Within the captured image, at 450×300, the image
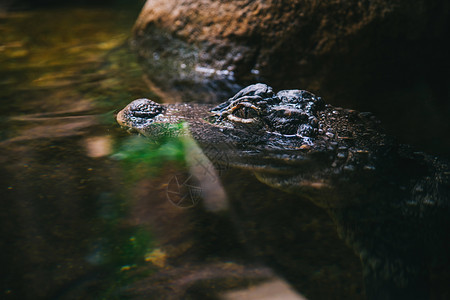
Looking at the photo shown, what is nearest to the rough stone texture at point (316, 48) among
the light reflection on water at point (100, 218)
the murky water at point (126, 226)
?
the light reflection on water at point (100, 218)

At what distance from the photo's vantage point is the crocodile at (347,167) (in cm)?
183

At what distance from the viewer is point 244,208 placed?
2.09 meters

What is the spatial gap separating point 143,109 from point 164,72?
5.51 ft

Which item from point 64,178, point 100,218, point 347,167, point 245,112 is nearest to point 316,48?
point 245,112

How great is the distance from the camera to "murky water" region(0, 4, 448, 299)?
1625 millimetres

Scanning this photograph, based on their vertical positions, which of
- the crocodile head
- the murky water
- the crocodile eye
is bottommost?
the murky water

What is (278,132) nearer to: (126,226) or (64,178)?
(126,226)

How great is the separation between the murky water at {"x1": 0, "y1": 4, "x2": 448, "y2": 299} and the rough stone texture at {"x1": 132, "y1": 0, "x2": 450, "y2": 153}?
4.13ft

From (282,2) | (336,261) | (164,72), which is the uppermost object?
(282,2)

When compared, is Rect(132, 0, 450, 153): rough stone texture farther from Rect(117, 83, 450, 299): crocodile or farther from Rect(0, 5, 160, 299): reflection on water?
Rect(117, 83, 450, 299): crocodile

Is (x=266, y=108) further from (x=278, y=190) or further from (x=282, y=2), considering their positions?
(x=282, y=2)

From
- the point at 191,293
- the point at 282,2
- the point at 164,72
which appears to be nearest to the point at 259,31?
the point at 282,2

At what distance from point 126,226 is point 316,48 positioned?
281 centimetres

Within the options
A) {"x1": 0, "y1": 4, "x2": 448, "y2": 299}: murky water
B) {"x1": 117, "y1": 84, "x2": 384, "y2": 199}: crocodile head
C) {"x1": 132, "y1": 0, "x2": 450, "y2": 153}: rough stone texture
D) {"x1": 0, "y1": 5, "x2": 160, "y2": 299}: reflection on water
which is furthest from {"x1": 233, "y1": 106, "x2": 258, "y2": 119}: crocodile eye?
{"x1": 132, "y1": 0, "x2": 450, "y2": 153}: rough stone texture
